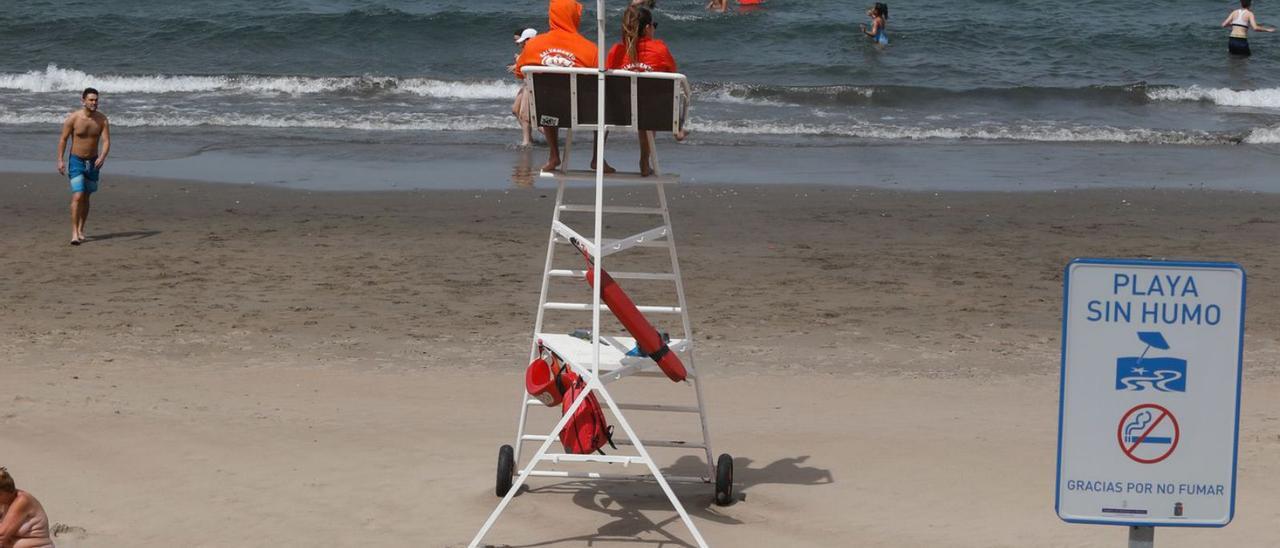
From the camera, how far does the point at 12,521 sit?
5.24 meters

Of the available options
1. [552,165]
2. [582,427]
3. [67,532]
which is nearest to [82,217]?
[67,532]

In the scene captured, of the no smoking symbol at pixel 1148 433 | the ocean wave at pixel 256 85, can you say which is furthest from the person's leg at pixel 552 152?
the ocean wave at pixel 256 85

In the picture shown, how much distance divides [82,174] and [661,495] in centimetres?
771

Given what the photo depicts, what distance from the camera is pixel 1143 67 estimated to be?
27359 mm

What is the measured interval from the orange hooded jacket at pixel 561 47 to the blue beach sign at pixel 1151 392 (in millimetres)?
2777

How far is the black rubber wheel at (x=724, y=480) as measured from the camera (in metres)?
6.16

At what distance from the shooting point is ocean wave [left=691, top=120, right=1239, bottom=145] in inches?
768

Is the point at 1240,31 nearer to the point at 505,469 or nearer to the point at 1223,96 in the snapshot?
the point at 1223,96

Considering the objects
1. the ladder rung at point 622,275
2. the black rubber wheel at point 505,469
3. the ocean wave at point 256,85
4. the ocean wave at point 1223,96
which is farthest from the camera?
the ocean wave at point 256,85

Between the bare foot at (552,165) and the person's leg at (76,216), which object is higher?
the bare foot at (552,165)

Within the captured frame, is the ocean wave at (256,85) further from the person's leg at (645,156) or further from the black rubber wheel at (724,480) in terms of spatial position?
the black rubber wheel at (724,480)

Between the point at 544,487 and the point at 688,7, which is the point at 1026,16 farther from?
the point at 544,487

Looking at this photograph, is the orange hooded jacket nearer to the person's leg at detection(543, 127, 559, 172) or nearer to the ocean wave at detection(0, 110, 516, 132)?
the person's leg at detection(543, 127, 559, 172)

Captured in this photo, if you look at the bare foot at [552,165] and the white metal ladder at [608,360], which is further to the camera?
the bare foot at [552,165]
